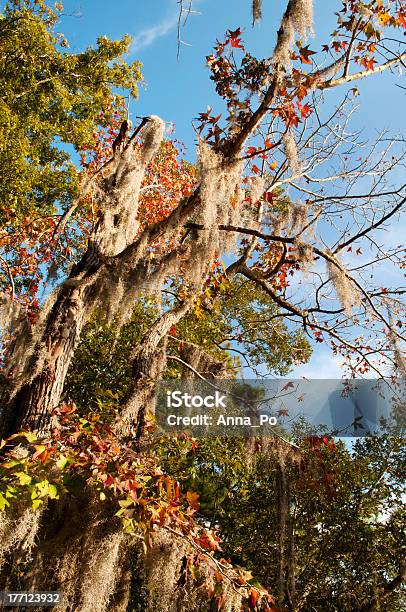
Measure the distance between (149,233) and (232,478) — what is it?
12.0ft

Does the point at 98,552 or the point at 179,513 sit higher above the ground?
the point at 179,513

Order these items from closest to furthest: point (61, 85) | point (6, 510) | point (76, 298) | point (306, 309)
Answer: point (6, 510) < point (76, 298) < point (306, 309) < point (61, 85)

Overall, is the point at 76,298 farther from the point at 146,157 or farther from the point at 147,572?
the point at 147,572

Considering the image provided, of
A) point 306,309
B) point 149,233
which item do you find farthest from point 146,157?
point 306,309

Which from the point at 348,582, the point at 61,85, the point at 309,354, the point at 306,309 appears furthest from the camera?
the point at 61,85

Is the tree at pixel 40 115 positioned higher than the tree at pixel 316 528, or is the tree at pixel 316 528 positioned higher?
the tree at pixel 40 115

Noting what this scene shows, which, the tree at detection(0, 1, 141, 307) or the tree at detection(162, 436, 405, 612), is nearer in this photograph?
the tree at detection(162, 436, 405, 612)

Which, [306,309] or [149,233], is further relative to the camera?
[306,309]

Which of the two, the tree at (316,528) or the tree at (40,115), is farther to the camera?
the tree at (40,115)

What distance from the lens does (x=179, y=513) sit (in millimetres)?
3152

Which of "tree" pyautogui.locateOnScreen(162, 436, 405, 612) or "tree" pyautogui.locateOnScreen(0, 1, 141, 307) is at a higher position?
"tree" pyautogui.locateOnScreen(0, 1, 141, 307)

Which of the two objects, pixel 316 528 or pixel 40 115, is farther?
pixel 40 115

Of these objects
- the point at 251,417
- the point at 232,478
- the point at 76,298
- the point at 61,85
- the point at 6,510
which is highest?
the point at 61,85

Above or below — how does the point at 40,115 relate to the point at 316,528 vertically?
above
